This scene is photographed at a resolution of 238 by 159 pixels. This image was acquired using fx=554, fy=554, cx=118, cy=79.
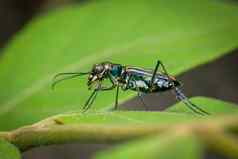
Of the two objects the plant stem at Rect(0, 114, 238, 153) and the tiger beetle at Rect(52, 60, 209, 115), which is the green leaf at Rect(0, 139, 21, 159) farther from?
the tiger beetle at Rect(52, 60, 209, 115)

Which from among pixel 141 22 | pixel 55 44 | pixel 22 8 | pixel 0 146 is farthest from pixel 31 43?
pixel 22 8

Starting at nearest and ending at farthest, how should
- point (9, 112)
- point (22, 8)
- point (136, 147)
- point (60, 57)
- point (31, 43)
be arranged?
point (136, 147)
point (9, 112)
point (60, 57)
point (31, 43)
point (22, 8)

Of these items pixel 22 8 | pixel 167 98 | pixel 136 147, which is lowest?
pixel 167 98

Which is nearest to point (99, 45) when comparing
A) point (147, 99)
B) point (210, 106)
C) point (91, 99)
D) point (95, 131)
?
point (91, 99)

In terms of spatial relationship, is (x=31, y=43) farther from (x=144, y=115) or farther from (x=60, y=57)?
(x=144, y=115)

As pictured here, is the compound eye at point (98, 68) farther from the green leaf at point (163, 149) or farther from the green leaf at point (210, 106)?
the green leaf at point (163, 149)

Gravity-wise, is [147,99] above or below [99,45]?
below

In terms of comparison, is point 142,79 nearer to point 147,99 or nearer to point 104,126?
point 104,126
